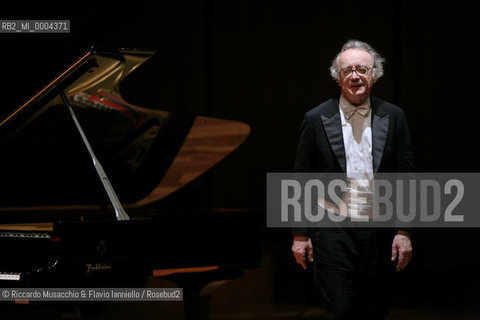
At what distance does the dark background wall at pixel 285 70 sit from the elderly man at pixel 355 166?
316 centimetres

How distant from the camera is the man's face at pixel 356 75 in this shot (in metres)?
2.40

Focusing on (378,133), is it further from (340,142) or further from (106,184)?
(106,184)

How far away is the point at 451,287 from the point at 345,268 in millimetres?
3154

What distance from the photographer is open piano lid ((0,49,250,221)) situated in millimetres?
3654

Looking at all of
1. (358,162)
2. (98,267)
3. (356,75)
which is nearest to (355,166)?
(358,162)

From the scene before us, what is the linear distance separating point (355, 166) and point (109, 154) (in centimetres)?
183

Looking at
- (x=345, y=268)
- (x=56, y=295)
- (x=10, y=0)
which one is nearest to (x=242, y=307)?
(x=56, y=295)

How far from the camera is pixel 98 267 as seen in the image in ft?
9.45

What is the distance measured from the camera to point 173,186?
3998mm

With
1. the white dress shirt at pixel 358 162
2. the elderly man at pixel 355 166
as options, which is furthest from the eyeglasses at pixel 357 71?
the white dress shirt at pixel 358 162

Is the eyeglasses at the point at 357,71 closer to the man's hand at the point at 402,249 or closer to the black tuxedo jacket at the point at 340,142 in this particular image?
the black tuxedo jacket at the point at 340,142

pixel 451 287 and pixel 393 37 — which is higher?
pixel 393 37

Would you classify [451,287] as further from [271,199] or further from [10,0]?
[10,0]

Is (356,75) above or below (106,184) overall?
above
